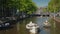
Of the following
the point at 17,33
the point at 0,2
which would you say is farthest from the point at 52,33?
the point at 0,2

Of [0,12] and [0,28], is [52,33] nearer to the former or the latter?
[0,28]

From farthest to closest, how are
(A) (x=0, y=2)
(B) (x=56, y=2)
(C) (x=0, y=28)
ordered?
(B) (x=56, y=2) → (A) (x=0, y=2) → (C) (x=0, y=28)

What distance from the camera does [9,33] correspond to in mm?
40219

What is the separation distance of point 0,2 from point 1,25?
82.0ft

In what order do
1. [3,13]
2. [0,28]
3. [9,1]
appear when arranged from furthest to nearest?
[3,13]
[9,1]
[0,28]

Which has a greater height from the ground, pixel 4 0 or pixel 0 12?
pixel 4 0

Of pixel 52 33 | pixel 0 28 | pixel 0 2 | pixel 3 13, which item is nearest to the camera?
pixel 52 33

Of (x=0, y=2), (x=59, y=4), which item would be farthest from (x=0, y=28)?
(x=59, y=4)


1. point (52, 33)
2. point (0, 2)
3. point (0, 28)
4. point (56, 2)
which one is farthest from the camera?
point (56, 2)

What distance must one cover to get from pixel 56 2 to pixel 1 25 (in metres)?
64.6

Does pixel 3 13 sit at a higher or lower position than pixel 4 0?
lower

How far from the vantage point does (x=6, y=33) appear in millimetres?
40188

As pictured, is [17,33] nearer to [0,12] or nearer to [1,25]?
[1,25]

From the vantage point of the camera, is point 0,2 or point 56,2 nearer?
point 0,2
